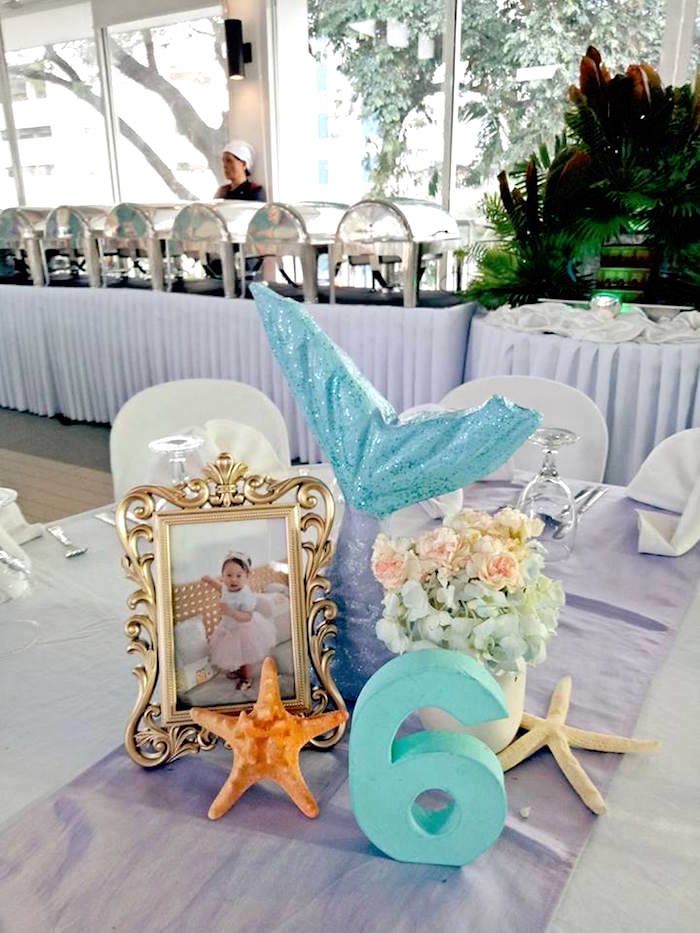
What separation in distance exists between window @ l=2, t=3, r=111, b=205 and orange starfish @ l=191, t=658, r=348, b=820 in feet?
25.0

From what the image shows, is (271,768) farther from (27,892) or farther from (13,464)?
(13,464)

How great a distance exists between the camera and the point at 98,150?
7.17 m

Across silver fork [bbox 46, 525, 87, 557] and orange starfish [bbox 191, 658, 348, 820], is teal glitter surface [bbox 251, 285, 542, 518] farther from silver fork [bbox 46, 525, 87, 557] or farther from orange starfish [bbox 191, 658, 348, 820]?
silver fork [bbox 46, 525, 87, 557]

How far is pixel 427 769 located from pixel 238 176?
5439mm

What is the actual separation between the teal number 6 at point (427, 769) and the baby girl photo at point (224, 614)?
0.12 metres

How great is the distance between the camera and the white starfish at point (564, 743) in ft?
1.84

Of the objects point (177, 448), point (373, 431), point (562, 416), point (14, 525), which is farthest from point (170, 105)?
point (373, 431)

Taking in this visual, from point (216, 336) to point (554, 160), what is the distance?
59.9 inches

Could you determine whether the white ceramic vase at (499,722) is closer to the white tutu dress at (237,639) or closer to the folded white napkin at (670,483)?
the white tutu dress at (237,639)

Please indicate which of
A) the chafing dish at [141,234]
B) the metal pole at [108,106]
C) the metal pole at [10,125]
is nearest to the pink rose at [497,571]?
the chafing dish at [141,234]

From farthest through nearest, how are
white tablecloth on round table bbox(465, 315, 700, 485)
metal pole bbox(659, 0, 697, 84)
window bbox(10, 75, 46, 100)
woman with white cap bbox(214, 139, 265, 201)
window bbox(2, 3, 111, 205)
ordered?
window bbox(10, 75, 46, 100), window bbox(2, 3, 111, 205), woman with white cap bbox(214, 139, 265, 201), metal pole bbox(659, 0, 697, 84), white tablecloth on round table bbox(465, 315, 700, 485)

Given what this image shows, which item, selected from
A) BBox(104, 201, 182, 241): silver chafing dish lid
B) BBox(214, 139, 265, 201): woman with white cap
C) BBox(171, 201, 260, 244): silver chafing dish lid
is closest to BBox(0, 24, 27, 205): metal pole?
BBox(214, 139, 265, 201): woman with white cap

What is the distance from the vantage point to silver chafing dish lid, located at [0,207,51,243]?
12.4ft

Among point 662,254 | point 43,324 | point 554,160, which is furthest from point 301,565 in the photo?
point 43,324
